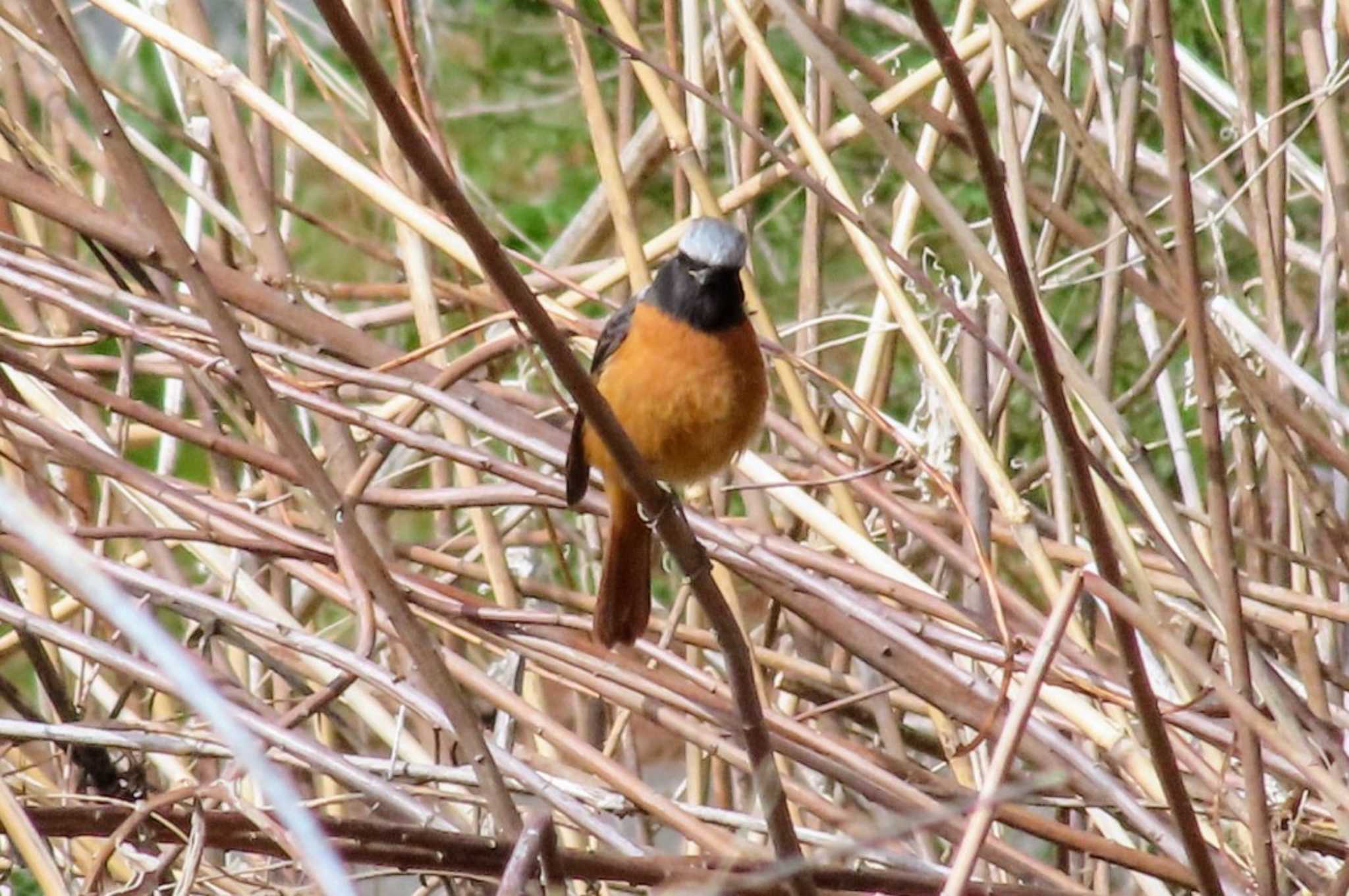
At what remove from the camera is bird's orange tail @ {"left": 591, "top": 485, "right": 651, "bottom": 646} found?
264 centimetres

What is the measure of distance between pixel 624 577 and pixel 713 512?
29cm

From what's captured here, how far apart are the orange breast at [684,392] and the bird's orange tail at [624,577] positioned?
75mm

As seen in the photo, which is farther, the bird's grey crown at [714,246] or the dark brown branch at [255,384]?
the bird's grey crown at [714,246]

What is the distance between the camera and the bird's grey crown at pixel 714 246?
8.56 feet

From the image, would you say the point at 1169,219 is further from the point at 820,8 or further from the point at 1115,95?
the point at 820,8

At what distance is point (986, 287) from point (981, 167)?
55.7 inches

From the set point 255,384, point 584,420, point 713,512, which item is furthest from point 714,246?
point 255,384

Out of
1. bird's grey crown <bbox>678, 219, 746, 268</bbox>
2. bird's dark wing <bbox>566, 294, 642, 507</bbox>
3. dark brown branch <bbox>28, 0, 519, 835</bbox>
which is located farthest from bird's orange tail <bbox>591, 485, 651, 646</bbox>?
dark brown branch <bbox>28, 0, 519, 835</bbox>

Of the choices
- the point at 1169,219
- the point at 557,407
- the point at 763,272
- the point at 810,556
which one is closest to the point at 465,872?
the point at 810,556

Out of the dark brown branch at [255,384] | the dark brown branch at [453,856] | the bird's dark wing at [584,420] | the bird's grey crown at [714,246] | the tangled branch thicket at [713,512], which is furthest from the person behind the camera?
the bird's grey crown at [714,246]

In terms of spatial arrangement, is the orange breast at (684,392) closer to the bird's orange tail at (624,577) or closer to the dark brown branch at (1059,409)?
the bird's orange tail at (624,577)

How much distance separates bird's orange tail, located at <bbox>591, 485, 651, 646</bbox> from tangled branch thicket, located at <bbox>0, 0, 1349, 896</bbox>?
7 cm

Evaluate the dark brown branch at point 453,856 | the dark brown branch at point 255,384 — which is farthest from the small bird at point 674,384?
the dark brown branch at point 255,384

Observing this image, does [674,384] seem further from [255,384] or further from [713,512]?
[255,384]
